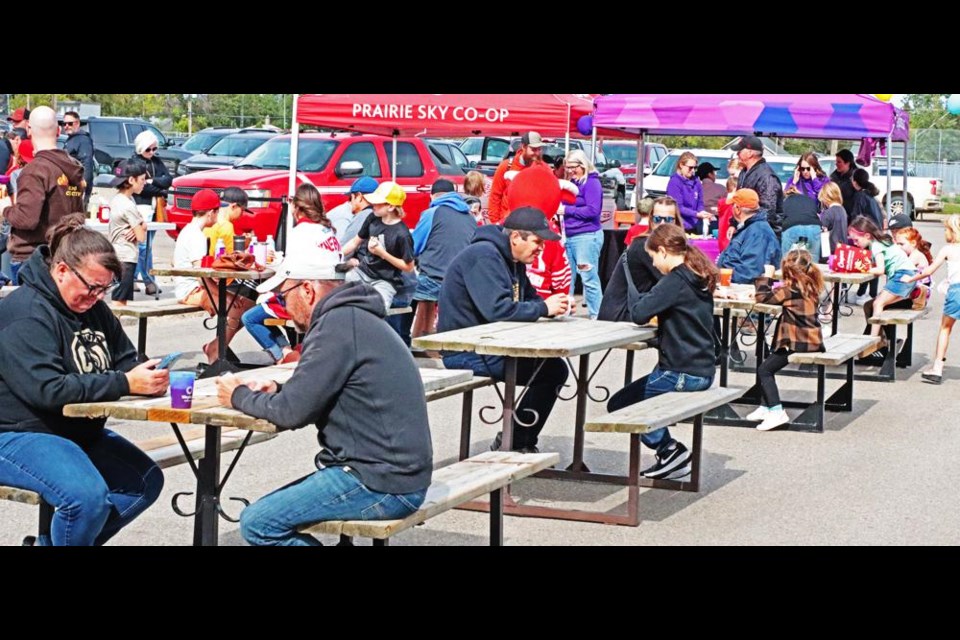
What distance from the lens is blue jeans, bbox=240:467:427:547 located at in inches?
191

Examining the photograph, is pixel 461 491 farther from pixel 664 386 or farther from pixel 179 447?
pixel 664 386

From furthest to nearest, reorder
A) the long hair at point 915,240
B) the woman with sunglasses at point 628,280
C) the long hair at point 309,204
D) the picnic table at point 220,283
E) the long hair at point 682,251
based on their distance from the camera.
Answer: the long hair at point 915,240 → the picnic table at point 220,283 → the long hair at point 309,204 → the woman with sunglasses at point 628,280 → the long hair at point 682,251

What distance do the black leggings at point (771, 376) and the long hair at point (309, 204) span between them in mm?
3301

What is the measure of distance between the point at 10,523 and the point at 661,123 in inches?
473

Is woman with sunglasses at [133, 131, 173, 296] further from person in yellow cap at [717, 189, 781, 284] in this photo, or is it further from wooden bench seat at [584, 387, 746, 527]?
wooden bench seat at [584, 387, 746, 527]

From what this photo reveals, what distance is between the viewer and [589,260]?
15.1m

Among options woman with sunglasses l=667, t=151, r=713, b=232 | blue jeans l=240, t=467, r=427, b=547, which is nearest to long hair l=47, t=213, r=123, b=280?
blue jeans l=240, t=467, r=427, b=547

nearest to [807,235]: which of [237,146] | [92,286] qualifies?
[92,286]

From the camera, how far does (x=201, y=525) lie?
5.45 m

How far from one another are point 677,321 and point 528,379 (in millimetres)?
911

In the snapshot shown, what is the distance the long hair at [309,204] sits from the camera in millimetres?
10055

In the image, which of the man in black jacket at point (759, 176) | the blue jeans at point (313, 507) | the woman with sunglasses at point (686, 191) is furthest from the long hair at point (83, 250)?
the woman with sunglasses at point (686, 191)

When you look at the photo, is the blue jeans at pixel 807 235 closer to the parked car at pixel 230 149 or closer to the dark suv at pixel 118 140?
the parked car at pixel 230 149

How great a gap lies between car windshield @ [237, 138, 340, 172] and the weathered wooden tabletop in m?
12.7
